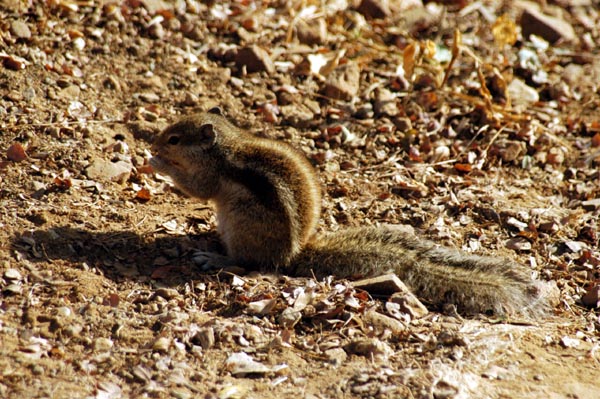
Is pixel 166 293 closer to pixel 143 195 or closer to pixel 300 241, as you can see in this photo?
pixel 300 241

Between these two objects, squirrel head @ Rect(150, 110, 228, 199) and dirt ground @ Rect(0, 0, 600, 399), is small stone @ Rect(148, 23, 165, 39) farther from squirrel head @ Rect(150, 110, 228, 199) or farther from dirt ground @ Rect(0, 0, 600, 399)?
squirrel head @ Rect(150, 110, 228, 199)

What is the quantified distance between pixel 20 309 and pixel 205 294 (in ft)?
4.14

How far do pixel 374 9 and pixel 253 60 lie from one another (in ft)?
7.29

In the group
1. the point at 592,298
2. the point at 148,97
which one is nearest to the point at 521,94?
the point at 592,298

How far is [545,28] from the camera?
10328 millimetres

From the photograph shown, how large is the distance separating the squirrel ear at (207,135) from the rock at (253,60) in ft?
7.80

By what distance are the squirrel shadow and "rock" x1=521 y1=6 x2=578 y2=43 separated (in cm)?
593

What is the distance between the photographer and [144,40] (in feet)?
27.9

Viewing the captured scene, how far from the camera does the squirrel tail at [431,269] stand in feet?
18.5

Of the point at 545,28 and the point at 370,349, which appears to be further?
the point at 545,28

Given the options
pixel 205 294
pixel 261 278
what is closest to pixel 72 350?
pixel 205 294

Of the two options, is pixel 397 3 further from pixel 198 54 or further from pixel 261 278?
pixel 261 278

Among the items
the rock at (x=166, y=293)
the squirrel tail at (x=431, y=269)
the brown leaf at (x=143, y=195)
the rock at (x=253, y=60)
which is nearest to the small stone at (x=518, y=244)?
the squirrel tail at (x=431, y=269)

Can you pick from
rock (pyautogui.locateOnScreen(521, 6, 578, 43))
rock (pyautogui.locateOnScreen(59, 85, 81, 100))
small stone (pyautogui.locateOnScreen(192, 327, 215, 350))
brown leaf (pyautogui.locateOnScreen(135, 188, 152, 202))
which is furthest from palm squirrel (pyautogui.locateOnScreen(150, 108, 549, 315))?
rock (pyautogui.locateOnScreen(521, 6, 578, 43))
